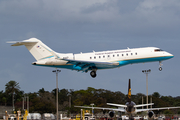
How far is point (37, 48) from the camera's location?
49.8m

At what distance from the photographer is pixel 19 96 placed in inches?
4218

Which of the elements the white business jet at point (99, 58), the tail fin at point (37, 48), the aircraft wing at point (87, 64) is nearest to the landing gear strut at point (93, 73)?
the white business jet at point (99, 58)

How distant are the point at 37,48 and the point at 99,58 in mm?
10916

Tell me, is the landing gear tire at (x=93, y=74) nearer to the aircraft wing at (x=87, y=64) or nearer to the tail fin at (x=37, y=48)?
the aircraft wing at (x=87, y=64)

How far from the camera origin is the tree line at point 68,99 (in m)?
85.7

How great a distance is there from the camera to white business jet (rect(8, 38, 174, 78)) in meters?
44.1

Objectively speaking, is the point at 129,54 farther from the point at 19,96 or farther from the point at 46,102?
the point at 19,96

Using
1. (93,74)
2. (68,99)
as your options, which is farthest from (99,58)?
(68,99)

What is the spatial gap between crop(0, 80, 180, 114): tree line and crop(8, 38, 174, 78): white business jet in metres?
38.0

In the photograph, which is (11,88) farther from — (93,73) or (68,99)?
(93,73)

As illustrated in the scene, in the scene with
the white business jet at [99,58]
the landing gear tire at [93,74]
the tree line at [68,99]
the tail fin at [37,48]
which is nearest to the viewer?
the white business jet at [99,58]

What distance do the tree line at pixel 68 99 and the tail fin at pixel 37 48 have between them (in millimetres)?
36766

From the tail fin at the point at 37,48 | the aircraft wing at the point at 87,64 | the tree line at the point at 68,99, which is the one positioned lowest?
the tree line at the point at 68,99

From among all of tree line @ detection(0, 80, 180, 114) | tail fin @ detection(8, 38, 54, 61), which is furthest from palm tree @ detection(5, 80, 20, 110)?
tail fin @ detection(8, 38, 54, 61)
